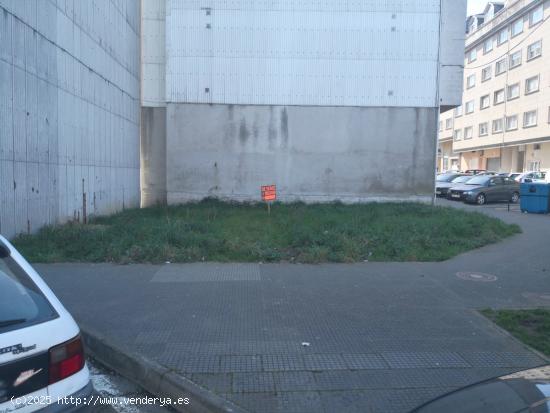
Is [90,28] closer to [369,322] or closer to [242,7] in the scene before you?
[242,7]

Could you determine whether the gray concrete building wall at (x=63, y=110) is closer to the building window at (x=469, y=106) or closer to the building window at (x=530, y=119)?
the building window at (x=530, y=119)

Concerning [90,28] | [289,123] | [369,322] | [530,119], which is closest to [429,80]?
[289,123]

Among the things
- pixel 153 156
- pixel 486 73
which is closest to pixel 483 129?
pixel 486 73

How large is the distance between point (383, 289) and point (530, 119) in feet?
139

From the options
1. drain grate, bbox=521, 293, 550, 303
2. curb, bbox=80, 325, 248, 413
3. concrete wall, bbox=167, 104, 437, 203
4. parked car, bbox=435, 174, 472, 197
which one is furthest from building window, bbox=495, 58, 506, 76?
curb, bbox=80, 325, 248, 413

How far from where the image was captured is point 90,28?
1422cm

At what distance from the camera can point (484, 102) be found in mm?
52406

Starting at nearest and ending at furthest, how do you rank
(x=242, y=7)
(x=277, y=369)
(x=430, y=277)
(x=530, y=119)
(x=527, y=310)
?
(x=277, y=369) → (x=527, y=310) → (x=430, y=277) → (x=242, y=7) → (x=530, y=119)

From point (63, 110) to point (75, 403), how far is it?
10874 millimetres

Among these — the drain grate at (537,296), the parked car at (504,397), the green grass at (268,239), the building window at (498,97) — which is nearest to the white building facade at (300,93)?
the green grass at (268,239)

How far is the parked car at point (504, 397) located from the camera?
2.69 metres

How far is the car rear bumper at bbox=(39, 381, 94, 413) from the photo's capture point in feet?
9.21

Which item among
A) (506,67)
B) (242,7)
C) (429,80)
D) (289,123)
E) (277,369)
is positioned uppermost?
(506,67)

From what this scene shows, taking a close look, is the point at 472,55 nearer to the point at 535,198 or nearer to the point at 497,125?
the point at 497,125
